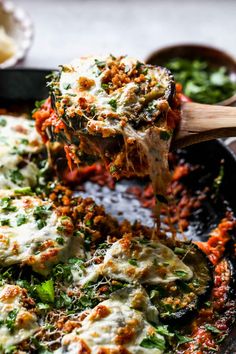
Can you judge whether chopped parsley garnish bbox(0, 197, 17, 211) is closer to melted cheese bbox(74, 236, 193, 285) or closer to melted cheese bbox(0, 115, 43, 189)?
melted cheese bbox(0, 115, 43, 189)

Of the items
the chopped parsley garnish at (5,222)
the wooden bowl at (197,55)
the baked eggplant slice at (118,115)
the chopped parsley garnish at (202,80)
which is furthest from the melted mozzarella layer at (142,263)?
the wooden bowl at (197,55)

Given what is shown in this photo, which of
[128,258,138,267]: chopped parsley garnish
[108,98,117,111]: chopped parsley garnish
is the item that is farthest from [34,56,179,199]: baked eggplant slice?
[128,258,138,267]: chopped parsley garnish

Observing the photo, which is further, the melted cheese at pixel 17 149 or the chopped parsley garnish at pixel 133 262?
the melted cheese at pixel 17 149

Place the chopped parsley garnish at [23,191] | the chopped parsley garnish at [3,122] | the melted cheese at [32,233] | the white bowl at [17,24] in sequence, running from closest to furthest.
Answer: the melted cheese at [32,233], the chopped parsley garnish at [23,191], the chopped parsley garnish at [3,122], the white bowl at [17,24]

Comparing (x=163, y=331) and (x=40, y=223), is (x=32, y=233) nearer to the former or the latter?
(x=40, y=223)

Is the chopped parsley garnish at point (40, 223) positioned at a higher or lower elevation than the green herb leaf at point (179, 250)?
higher

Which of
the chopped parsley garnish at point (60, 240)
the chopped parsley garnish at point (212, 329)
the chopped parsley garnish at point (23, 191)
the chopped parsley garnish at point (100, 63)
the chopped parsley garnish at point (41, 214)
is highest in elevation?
the chopped parsley garnish at point (100, 63)

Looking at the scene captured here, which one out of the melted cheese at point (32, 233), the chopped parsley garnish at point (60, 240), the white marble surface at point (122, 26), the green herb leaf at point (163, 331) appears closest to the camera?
the green herb leaf at point (163, 331)

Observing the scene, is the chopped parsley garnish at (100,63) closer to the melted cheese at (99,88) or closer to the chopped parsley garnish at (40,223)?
the melted cheese at (99,88)
